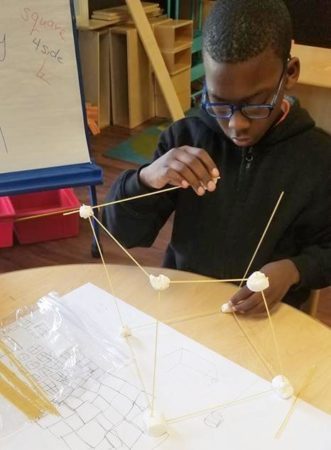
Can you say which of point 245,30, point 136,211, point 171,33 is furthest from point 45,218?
point 171,33

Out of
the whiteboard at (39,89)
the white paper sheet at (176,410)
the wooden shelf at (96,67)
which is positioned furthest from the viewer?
the wooden shelf at (96,67)

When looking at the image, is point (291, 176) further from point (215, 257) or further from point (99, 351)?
point (99, 351)

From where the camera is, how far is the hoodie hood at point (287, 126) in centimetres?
94

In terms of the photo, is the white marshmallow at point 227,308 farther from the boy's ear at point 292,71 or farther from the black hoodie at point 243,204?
the boy's ear at point 292,71

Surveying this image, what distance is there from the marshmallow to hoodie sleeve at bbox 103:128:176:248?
0.42 meters

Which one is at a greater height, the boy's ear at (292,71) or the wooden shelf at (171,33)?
the boy's ear at (292,71)

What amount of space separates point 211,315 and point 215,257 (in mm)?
237

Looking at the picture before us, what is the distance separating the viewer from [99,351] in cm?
73

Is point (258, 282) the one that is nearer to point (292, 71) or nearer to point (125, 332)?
point (125, 332)

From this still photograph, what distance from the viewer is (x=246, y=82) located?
0.75 m

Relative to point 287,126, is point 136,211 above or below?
below

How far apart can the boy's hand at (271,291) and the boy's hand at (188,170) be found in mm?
168

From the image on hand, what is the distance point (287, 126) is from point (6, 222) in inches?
52.6

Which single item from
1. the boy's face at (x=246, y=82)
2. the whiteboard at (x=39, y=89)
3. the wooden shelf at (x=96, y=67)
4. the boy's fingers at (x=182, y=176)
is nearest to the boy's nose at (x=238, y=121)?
the boy's face at (x=246, y=82)
